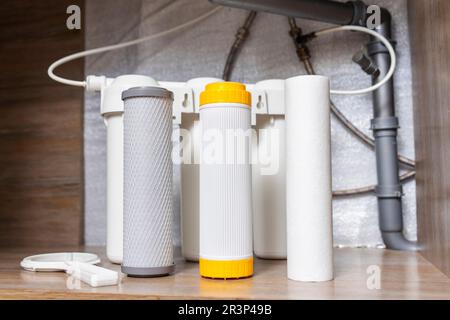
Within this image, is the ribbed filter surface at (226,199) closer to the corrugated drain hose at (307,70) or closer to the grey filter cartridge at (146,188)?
the grey filter cartridge at (146,188)

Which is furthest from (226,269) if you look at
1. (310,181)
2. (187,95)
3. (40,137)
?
(40,137)

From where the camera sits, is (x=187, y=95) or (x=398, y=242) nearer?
(x=187, y=95)

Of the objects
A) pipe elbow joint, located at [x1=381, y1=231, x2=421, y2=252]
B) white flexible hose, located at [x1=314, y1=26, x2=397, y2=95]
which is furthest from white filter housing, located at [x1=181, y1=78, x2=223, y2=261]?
pipe elbow joint, located at [x1=381, y1=231, x2=421, y2=252]

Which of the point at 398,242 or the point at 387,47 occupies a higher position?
the point at 387,47

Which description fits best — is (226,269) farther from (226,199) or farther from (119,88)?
(119,88)

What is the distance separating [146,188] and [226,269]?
0.14 meters

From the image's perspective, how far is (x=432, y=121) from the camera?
74cm

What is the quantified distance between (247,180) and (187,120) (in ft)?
0.60

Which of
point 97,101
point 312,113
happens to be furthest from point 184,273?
point 97,101

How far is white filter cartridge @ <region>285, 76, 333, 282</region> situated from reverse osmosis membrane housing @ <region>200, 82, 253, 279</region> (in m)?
0.06

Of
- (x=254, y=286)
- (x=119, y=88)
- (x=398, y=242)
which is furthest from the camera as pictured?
(x=398, y=242)

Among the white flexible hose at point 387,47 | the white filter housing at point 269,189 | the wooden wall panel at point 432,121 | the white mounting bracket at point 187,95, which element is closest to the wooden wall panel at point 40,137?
the white mounting bracket at point 187,95

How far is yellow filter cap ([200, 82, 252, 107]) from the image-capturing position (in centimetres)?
61

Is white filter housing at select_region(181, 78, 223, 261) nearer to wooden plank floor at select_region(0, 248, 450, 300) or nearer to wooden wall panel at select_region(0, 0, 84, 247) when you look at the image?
wooden plank floor at select_region(0, 248, 450, 300)
